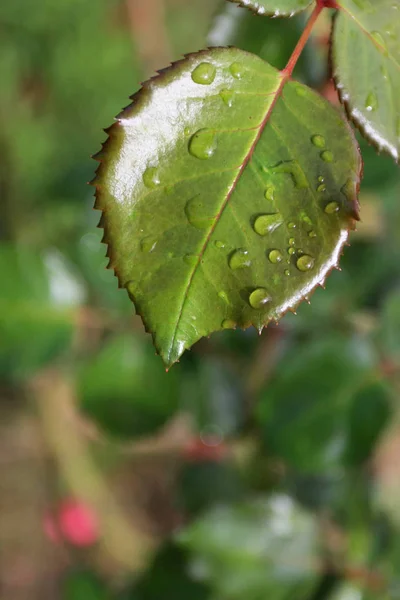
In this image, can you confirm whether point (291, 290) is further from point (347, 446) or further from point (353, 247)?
point (353, 247)

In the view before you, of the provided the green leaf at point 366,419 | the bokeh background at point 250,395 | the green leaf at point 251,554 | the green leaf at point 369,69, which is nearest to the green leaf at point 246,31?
the bokeh background at point 250,395

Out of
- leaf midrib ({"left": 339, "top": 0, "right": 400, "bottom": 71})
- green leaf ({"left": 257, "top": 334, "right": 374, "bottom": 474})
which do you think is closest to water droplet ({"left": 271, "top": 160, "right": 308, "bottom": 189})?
leaf midrib ({"left": 339, "top": 0, "right": 400, "bottom": 71})

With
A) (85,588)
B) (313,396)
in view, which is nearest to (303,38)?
(313,396)

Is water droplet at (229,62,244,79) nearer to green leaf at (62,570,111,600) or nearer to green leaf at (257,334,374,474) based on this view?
green leaf at (257,334,374,474)

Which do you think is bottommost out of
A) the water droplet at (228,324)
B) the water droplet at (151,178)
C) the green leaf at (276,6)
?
the water droplet at (228,324)

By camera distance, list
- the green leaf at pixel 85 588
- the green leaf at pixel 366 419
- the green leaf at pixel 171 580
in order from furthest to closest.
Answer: the green leaf at pixel 85 588 → the green leaf at pixel 171 580 → the green leaf at pixel 366 419

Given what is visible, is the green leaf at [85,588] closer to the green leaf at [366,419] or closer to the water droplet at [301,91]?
the green leaf at [366,419]
